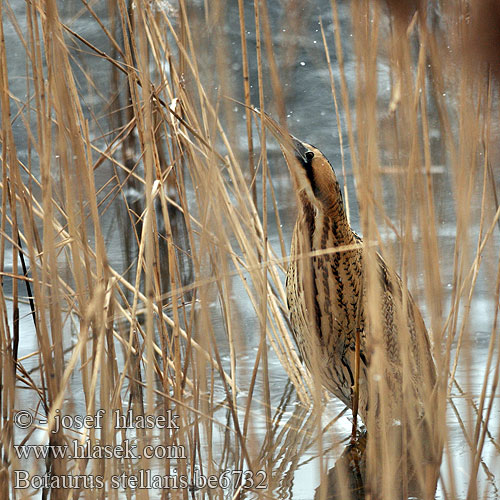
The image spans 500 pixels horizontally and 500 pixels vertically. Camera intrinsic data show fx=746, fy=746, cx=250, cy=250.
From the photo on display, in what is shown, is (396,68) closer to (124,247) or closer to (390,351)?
(390,351)

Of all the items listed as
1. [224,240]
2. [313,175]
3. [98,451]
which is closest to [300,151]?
[313,175]

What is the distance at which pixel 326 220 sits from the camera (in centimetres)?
128

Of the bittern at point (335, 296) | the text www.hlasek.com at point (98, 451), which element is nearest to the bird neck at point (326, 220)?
the bittern at point (335, 296)

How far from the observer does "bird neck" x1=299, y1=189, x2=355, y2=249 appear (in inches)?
50.0

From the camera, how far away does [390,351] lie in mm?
1273

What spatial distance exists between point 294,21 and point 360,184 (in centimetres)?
16

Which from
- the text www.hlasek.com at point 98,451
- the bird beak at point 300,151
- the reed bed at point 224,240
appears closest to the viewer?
the reed bed at point 224,240

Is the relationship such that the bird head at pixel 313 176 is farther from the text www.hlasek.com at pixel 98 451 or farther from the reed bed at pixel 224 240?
the text www.hlasek.com at pixel 98 451

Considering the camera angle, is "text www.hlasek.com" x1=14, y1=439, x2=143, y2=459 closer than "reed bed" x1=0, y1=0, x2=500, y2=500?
No

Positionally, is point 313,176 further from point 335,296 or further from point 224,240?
point 224,240

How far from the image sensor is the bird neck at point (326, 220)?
50.0 inches

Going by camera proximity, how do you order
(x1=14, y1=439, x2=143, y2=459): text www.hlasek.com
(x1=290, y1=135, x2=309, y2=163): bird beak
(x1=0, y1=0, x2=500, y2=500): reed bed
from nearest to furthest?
1. (x1=0, y1=0, x2=500, y2=500): reed bed
2. (x1=14, y1=439, x2=143, y2=459): text www.hlasek.com
3. (x1=290, y1=135, x2=309, y2=163): bird beak

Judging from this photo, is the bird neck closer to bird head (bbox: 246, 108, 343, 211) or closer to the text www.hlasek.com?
bird head (bbox: 246, 108, 343, 211)

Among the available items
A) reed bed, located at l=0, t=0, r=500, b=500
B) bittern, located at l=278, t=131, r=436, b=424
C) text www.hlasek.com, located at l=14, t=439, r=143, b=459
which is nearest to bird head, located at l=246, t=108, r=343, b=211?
bittern, located at l=278, t=131, r=436, b=424
